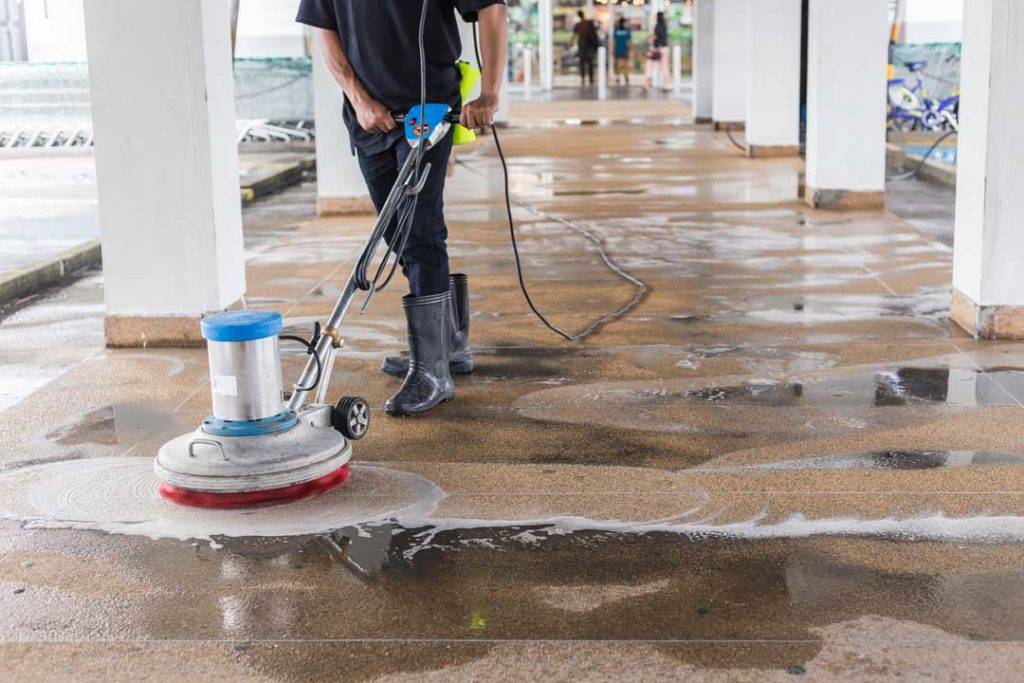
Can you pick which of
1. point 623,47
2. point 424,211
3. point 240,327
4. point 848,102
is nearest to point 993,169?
point 424,211

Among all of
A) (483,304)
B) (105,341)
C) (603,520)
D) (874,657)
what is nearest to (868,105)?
(483,304)

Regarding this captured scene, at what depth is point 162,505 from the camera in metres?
4.03

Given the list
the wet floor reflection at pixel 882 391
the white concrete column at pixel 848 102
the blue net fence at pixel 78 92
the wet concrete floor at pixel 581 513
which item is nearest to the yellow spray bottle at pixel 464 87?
the wet concrete floor at pixel 581 513

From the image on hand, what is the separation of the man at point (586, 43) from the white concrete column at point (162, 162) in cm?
3212

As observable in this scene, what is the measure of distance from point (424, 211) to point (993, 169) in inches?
110

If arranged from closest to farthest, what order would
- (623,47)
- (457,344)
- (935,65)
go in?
(457,344) < (935,65) < (623,47)

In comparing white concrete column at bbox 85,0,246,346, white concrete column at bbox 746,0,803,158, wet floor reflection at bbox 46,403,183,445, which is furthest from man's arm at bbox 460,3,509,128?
white concrete column at bbox 746,0,803,158

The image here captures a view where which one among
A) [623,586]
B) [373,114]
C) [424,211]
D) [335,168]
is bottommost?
[623,586]

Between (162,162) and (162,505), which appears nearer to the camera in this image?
(162,505)

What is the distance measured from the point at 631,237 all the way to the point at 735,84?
12236 millimetres

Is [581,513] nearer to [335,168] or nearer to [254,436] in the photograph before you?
[254,436]

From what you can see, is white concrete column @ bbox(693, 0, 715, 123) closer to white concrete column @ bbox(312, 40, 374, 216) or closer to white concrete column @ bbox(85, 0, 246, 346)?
white concrete column @ bbox(312, 40, 374, 216)

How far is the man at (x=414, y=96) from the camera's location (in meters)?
4.83

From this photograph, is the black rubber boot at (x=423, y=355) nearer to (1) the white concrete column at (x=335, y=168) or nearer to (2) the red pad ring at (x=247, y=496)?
(2) the red pad ring at (x=247, y=496)
